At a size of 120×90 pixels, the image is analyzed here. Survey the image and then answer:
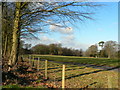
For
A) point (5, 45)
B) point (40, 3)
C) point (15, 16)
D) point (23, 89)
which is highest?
point (40, 3)

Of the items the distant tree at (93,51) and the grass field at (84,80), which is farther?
the distant tree at (93,51)

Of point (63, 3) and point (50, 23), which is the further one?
point (50, 23)

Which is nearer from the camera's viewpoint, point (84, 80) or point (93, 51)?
point (84, 80)

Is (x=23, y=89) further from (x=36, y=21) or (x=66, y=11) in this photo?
(x=36, y=21)

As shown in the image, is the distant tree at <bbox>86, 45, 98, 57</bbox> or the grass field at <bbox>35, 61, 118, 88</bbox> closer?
the grass field at <bbox>35, 61, 118, 88</bbox>

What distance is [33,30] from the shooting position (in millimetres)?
13211

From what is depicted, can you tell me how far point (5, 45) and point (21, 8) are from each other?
9282 millimetres

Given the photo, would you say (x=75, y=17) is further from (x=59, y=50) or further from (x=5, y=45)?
(x=59, y=50)

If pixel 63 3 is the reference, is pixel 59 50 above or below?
below

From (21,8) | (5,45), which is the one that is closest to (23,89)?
(21,8)

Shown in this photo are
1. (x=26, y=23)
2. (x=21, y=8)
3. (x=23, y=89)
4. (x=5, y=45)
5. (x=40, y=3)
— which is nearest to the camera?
(x=23, y=89)

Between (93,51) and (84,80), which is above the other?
(93,51)

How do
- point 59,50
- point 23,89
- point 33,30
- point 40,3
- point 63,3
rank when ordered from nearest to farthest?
1. point 23,89
2. point 63,3
3. point 40,3
4. point 33,30
5. point 59,50

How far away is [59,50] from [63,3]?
46536 millimetres
